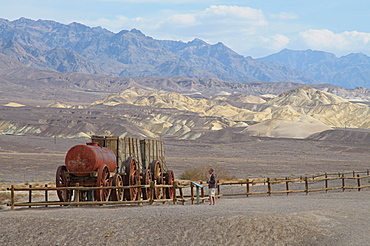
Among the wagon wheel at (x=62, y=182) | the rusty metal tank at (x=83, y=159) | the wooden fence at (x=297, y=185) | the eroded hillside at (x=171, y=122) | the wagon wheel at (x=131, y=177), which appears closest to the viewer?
the rusty metal tank at (x=83, y=159)

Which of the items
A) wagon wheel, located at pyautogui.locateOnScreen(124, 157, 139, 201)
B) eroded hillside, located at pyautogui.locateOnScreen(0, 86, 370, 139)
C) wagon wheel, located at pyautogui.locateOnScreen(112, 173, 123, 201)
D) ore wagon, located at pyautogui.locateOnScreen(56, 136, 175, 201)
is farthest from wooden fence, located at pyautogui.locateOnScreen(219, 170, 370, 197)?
eroded hillside, located at pyautogui.locateOnScreen(0, 86, 370, 139)

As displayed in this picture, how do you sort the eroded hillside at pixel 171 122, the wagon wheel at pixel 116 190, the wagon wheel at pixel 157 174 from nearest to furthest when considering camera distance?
the wagon wheel at pixel 116 190 → the wagon wheel at pixel 157 174 → the eroded hillside at pixel 171 122

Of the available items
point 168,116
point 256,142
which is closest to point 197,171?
point 256,142

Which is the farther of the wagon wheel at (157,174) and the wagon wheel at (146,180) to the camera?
the wagon wheel at (157,174)

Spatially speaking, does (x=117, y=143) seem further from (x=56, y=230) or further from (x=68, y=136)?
(x=68, y=136)

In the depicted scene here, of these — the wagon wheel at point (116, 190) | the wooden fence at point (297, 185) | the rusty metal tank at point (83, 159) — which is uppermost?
the rusty metal tank at point (83, 159)

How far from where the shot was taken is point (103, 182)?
776 inches

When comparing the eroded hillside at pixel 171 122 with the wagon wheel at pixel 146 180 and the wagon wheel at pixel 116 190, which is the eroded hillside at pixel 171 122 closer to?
the wagon wheel at pixel 146 180

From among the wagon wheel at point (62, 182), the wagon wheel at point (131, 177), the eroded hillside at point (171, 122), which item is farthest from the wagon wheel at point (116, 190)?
the eroded hillside at point (171, 122)

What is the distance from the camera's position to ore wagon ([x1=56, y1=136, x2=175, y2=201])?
19453 millimetres

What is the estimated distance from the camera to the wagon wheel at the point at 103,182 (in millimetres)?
19109

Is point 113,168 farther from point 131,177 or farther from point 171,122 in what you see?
point 171,122

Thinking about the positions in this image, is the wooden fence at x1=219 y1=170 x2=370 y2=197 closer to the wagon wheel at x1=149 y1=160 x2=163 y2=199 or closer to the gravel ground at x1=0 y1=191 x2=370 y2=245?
the wagon wheel at x1=149 y1=160 x2=163 y2=199

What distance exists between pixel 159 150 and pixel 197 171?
18708mm
